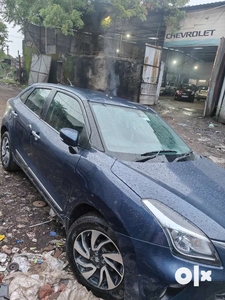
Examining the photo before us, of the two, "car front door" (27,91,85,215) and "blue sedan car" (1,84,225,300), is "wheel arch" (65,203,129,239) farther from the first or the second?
"car front door" (27,91,85,215)

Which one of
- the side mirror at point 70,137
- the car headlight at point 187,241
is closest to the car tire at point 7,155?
the side mirror at point 70,137

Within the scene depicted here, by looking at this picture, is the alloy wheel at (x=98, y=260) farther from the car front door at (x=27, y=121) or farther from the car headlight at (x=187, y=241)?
the car front door at (x=27, y=121)

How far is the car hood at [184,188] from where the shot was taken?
1.53m

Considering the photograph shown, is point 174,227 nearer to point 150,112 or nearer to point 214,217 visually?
point 214,217

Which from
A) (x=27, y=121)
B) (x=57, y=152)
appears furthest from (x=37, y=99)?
(x=57, y=152)

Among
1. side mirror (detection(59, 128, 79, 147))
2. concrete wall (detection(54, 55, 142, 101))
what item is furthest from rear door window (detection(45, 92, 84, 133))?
concrete wall (detection(54, 55, 142, 101))

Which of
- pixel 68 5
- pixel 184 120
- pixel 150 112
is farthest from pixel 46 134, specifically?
pixel 68 5

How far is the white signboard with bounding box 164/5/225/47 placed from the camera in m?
13.4

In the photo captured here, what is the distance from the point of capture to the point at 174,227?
1458 mm

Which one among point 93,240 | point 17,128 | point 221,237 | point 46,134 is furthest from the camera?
point 17,128

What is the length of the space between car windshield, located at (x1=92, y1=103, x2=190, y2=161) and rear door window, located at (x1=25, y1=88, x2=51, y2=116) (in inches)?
38.6

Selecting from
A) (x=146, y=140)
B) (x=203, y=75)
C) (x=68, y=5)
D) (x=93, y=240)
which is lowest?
(x=93, y=240)

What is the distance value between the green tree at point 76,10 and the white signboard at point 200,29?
2.20 ft

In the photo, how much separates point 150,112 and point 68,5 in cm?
1087
